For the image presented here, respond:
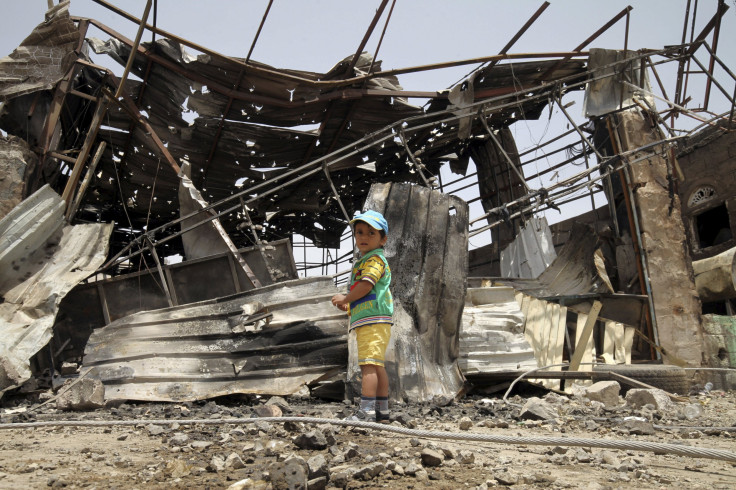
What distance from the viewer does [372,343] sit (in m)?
3.56

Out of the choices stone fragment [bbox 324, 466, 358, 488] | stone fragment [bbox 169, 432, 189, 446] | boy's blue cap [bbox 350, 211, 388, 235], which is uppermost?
boy's blue cap [bbox 350, 211, 388, 235]

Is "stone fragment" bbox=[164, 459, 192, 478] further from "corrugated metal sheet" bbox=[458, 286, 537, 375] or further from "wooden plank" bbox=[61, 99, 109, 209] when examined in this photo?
"wooden plank" bbox=[61, 99, 109, 209]

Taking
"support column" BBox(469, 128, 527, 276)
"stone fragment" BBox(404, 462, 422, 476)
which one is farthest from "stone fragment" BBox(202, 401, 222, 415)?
"support column" BBox(469, 128, 527, 276)

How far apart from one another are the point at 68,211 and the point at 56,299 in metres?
1.81

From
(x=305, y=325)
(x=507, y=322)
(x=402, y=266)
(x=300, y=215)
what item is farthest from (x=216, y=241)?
(x=300, y=215)

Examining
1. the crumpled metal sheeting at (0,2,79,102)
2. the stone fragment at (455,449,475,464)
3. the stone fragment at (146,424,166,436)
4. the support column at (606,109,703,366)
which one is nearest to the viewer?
the stone fragment at (455,449,475,464)

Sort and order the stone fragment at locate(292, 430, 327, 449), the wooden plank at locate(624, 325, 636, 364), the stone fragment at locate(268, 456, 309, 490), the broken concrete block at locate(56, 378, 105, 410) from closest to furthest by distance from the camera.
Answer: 1. the stone fragment at locate(268, 456, 309, 490)
2. the stone fragment at locate(292, 430, 327, 449)
3. the broken concrete block at locate(56, 378, 105, 410)
4. the wooden plank at locate(624, 325, 636, 364)

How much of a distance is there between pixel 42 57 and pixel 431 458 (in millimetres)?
7206

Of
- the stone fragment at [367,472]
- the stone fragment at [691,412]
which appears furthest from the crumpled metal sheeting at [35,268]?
the stone fragment at [691,412]

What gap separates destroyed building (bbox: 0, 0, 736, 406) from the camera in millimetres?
4895

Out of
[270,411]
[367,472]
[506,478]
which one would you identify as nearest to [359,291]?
[270,411]

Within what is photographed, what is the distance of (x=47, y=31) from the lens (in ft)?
22.0

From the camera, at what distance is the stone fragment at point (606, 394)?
15.3ft

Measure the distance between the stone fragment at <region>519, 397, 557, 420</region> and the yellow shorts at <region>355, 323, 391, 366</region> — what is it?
3.70 feet
